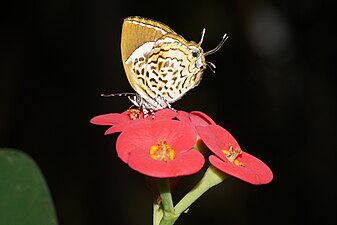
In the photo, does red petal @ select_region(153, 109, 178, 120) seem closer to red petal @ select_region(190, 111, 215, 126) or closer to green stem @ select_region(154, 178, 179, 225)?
red petal @ select_region(190, 111, 215, 126)

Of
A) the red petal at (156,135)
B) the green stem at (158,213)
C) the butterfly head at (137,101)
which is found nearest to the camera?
the red petal at (156,135)

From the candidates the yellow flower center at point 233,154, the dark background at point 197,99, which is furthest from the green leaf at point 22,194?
the dark background at point 197,99

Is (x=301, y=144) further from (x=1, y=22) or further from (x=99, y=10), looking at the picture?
(x=1, y=22)

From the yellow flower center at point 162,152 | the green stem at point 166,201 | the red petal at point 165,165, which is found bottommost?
the green stem at point 166,201

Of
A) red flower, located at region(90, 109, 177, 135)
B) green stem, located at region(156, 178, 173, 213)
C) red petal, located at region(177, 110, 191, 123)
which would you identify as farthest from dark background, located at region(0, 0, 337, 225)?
green stem, located at region(156, 178, 173, 213)

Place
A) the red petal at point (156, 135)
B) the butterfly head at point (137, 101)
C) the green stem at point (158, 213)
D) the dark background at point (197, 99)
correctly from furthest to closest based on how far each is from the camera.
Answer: the dark background at point (197, 99) < the butterfly head at point (137, 101) < the green stem at point (158, 213) < the red petal at point (156, 135)

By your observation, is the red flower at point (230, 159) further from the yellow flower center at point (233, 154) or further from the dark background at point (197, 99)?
the dark background at point (197, 99)

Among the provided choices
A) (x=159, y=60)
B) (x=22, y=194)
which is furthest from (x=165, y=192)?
(x=159, y=60)
